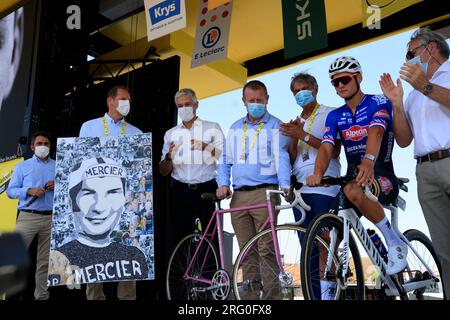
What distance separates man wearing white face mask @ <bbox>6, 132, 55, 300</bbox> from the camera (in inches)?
191

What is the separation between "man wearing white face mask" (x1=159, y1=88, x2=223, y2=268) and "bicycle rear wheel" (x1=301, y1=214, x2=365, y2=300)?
1.43 meters

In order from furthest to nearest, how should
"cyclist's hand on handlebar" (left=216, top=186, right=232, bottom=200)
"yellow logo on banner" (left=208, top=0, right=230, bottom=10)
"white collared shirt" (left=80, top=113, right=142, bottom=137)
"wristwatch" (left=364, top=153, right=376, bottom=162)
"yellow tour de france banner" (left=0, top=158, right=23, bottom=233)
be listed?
"yellow tour de france banner" (left=0, top=158, right=23, bottom=233) → "yellow logo on banner" (left=208, top=0, right=230, bottom=10) → "white collared shirt" (left=80, top=113, right=142, bottom=137) → "cyclist's hand on handlebar" (left=216, top=186, right=232, bottom=200) → "wristwatch" (left=364, top=153, right=376, bottom=162)

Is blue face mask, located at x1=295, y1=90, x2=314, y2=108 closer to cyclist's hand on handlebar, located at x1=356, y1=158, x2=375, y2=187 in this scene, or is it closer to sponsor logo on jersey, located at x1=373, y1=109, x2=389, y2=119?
sponsor logo on jersey, located at x1=373, y1=109, x2=389, y2=119

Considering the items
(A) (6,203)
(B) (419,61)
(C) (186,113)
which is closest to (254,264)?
(C) (186,113)

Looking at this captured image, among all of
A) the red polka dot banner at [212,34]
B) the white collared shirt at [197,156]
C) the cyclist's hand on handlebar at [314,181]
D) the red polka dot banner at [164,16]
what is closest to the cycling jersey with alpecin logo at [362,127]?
the cyclist's hand on handlebar at [314,181]

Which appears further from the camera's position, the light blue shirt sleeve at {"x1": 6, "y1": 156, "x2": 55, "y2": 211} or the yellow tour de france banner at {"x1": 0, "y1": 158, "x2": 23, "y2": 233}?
the yellow tour de france banner at {"x1": 0, "y1": 158, "x2": 23, "y2": 233}

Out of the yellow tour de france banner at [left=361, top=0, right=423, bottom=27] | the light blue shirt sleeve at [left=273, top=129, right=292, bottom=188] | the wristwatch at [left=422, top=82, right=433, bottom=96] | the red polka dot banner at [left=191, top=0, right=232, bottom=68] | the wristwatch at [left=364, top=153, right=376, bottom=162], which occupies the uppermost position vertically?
the red polka dot banner at [left=191, top=0, right=232, bottom=68]

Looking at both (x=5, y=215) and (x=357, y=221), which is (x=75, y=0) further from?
(x=357, y=221)

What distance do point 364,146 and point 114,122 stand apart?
2.30 m

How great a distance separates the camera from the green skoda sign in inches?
157

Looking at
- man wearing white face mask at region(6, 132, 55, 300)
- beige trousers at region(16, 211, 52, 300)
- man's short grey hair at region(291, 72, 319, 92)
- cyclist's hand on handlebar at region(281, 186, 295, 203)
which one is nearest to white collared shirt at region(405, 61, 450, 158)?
man's short grey hair at region(291, 72, 319, 92)

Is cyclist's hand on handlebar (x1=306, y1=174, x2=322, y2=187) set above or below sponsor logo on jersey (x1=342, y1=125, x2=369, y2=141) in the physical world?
below

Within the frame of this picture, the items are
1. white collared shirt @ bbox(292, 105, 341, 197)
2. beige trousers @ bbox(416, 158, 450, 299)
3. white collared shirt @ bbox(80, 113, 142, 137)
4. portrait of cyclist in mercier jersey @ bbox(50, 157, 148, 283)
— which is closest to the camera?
beige trousers @ bbox(416, 158, 450, 299)
